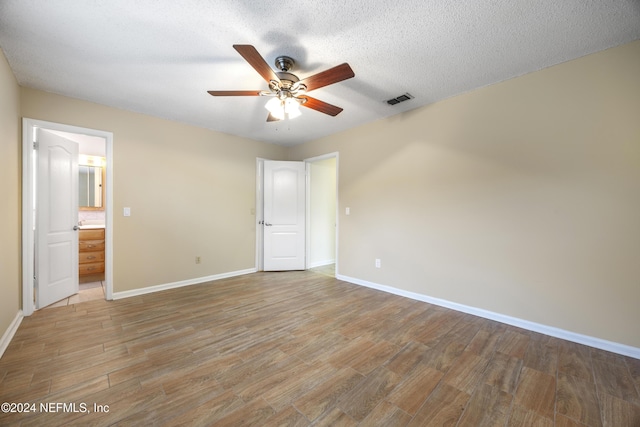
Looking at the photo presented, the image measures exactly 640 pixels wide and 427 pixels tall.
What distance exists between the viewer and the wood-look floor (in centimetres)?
141

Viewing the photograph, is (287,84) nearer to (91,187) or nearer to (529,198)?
(529,198)

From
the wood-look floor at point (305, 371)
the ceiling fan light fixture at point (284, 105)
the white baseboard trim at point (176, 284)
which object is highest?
the ceiling fan light fixture at point (284, 105)

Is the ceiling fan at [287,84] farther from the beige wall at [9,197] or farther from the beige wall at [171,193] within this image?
the beige wall at [171,193]

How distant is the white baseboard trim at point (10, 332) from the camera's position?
2.00 m

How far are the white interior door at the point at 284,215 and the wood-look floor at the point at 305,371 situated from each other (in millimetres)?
1904

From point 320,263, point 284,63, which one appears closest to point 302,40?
point 284,63

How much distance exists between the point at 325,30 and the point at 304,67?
491 millimetres

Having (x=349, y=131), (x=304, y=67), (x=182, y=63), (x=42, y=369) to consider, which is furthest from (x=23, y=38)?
(x=349, y=131)

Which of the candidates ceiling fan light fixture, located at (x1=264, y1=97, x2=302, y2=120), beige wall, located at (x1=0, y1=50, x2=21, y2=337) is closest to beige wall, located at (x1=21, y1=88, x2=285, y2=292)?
beige wall, located at (x1=0, y1=50, x2=21, y2=337)

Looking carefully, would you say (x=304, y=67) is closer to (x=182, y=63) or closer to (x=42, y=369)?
(x=182, y=63)

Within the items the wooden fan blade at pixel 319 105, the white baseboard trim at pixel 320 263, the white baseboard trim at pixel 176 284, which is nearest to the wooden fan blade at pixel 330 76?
the wooden fan blade at pixel 319 105

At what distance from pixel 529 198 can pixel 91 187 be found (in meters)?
6.93

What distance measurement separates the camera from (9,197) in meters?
2.34

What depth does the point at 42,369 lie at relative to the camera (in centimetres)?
177
